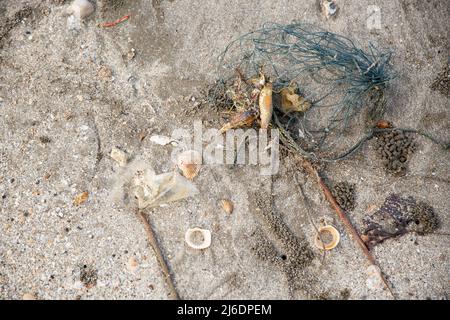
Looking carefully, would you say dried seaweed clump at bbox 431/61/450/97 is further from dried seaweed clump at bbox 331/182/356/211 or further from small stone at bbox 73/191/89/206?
small stone at bbox 73/191/89/206

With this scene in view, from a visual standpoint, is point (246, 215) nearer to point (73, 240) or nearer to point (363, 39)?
point (73, 240)

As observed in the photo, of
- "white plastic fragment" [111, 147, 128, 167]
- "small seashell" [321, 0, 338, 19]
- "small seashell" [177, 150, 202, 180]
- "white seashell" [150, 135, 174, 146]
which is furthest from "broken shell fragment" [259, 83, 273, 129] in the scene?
"white plastic fragment" [111, 147, 128, 167]

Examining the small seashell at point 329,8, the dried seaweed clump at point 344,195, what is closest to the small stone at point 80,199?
the dried seaweed clump at point 344,195

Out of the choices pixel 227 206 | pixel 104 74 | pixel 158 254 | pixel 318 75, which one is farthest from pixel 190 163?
pixel 318 75

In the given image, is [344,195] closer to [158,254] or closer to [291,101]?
[291,101]

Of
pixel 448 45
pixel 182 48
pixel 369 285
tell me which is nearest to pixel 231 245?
pixel 369 285

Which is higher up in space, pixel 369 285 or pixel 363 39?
pixel 363 39

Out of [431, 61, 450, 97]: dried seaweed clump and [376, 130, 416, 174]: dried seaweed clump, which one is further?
[431, 61, 450, 97]: dried seaweed clump
